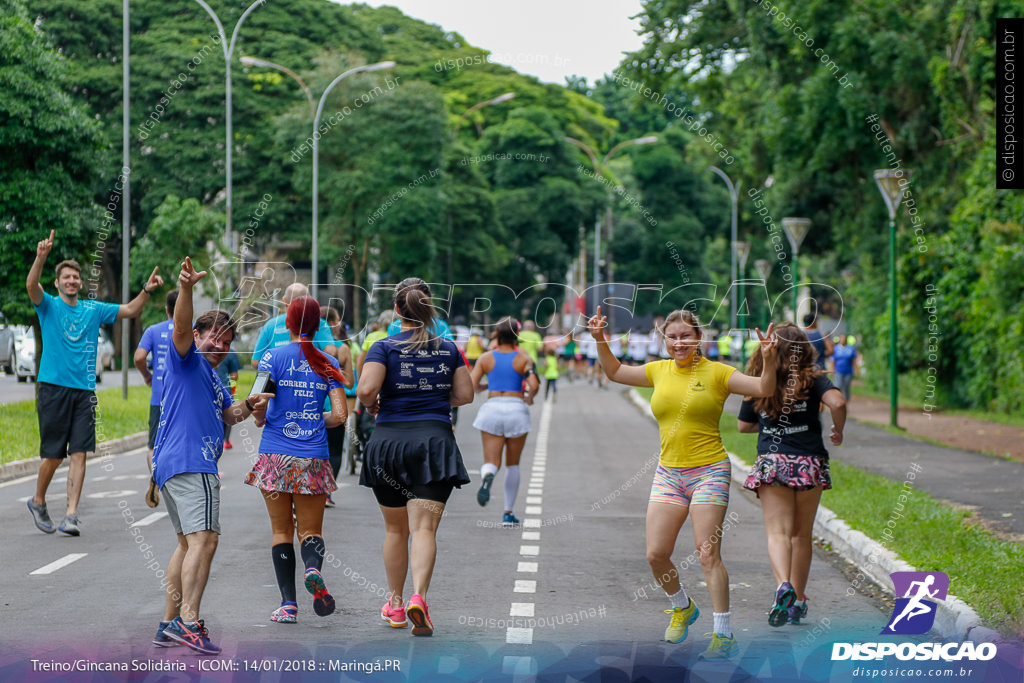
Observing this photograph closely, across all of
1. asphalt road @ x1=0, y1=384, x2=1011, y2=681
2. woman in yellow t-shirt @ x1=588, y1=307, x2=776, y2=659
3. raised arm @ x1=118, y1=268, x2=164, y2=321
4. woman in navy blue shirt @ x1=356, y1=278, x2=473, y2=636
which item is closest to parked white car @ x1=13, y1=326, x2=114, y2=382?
asphalt road @ x1=0, y1=384, x2=1011, y2=681

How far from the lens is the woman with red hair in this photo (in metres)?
6.98

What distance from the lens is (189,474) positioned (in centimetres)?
632

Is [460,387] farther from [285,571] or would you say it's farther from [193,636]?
[193,636]

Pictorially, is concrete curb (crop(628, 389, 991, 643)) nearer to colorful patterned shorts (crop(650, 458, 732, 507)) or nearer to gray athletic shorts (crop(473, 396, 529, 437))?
colorful patterned shorts (crop(650, 458, 732, 507))

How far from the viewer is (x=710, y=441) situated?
684cm

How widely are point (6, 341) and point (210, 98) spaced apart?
939 cm

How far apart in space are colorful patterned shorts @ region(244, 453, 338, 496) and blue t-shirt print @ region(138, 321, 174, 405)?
8.94 feet

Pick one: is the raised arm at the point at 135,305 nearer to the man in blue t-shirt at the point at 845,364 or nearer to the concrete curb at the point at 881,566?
the concrete curb at the point at 881,566

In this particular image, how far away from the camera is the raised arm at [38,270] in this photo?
804 cm

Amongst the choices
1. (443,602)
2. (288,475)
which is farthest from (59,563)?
(443,602)

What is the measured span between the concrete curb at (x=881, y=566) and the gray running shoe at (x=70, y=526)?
5.68 meters

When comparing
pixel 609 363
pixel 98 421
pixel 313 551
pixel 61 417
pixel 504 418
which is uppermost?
pixel 609 363

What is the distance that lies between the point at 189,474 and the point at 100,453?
441 inches

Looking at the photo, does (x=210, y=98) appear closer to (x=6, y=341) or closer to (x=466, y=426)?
(x=6, y=341)
